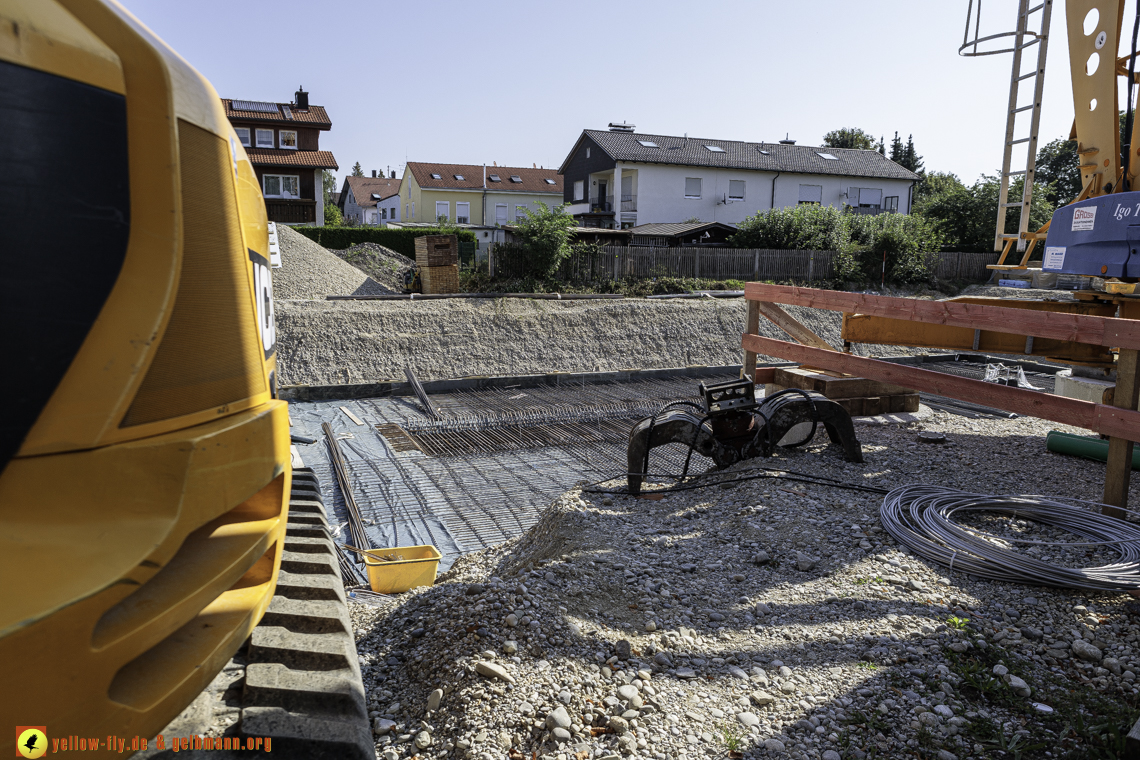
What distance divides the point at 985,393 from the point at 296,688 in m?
5.65

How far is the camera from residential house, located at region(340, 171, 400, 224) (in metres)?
58.6

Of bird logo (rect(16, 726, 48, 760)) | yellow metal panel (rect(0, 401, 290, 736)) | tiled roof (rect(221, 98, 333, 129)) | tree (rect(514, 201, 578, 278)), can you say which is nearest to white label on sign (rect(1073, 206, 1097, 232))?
yellow metal panel (rect(0, 401, 290, 736))

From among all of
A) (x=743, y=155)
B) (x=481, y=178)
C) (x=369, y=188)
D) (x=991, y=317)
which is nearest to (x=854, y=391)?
(x=991, y=317)

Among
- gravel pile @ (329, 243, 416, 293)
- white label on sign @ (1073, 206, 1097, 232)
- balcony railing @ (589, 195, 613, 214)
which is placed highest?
balcony railing @ (589, 195, 613, 214)

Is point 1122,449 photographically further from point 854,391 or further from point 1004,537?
point 854,391

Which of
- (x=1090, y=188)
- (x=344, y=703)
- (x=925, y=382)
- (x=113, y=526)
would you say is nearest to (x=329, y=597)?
(x=344, y=703)

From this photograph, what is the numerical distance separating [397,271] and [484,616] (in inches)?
861

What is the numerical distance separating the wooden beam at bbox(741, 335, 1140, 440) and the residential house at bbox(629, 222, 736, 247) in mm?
21416

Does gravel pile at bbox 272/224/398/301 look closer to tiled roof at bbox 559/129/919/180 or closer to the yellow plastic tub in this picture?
the yellow plastic tub

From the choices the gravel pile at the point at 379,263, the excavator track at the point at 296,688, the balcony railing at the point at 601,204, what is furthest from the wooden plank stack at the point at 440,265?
the balcony railing at the point at 601,204

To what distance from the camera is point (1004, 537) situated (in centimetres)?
477

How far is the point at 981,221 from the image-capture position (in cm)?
3131

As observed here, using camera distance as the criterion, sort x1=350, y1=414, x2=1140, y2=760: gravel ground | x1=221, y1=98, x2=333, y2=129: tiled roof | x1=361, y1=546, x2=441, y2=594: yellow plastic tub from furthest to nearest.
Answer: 1. x1=221, y1=98, x2=333, y2=129: tiled roof
2. x1=361, y1=546, x2=441, y2=594: yellow plastic tub
3. x1=350, y1=414, x2=1140, y2=760: gravel ground

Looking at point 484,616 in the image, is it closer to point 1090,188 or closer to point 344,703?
point 344,703
